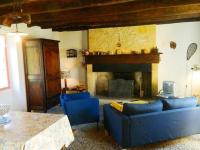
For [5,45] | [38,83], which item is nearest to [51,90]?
[38,83]

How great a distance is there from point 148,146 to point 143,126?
525mm

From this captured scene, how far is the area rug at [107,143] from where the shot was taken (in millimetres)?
3137

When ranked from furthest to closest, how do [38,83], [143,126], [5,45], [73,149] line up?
[38,83], [5,45], [73,149], [143,126]

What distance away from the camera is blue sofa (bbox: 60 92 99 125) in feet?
12.3

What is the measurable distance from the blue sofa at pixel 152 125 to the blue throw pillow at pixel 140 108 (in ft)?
0.18

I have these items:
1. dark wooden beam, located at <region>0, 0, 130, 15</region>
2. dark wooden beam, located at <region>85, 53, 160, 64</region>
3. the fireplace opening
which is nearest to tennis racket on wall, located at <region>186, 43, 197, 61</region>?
dark wooden beam, located at <region>85, 53, 160, 64</region>

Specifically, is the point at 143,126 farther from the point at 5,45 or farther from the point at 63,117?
the point at 5,45

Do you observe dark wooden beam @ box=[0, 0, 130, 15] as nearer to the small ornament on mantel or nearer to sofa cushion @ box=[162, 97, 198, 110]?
sofa cushion @ box=[162, 97, 198, 110]

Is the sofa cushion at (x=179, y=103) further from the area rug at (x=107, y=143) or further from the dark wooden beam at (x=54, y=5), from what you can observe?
the dark wooden beam at (x=54, y=5)

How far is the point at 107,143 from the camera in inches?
131

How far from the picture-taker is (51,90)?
5.27m

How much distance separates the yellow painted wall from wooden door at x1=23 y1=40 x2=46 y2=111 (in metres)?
1.92

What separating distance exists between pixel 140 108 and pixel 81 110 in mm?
1321

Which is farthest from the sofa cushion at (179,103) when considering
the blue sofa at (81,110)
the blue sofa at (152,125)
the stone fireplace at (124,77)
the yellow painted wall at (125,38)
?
the yellow painted wall at (125,38)
